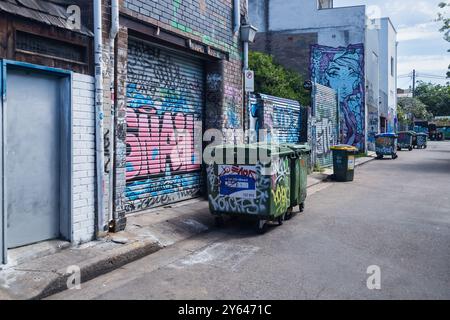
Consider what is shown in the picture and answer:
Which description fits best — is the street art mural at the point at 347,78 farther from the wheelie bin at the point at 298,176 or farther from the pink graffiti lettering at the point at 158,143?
the pink graffiti lettering at the point at 158,143

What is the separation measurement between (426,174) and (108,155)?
13.3 m

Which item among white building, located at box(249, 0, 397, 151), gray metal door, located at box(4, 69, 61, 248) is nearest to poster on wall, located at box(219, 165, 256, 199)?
gray metal door, located at box(4, 69, 61, 248)

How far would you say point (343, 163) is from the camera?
48.5ft

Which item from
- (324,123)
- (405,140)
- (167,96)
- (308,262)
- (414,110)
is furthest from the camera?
(414,110)

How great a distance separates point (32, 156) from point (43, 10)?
1818mm

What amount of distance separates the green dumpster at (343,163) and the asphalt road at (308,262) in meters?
5.29

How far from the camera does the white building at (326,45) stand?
27594 mm

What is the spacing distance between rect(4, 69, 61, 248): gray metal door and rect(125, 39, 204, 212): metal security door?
204cm

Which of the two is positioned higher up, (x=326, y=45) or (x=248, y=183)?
(x=326, y=45)

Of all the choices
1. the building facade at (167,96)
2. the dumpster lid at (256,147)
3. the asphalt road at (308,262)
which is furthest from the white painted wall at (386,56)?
the dumpster lid at (256,147)

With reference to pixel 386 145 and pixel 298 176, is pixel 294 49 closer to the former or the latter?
pixel 386 145

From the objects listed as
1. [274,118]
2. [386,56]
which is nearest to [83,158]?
[274,118]

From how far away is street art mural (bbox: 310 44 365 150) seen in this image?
27.7 metres
